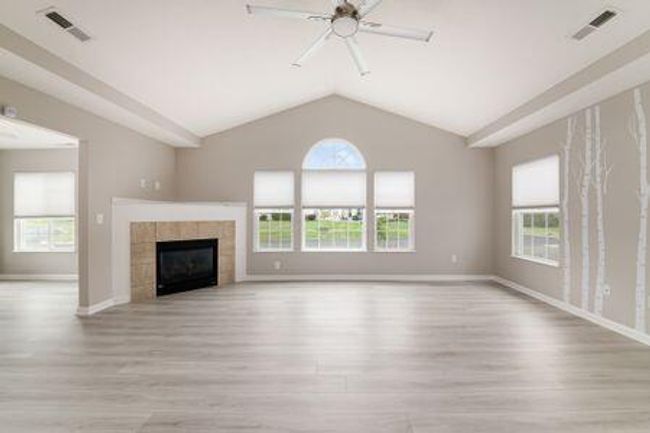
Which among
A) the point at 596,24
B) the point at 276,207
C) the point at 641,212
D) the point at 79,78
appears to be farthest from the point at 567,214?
the point at 79,78

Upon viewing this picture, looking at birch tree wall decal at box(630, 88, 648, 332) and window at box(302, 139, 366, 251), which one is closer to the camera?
birch tree wall decal at box(630, 88, 648, 332)

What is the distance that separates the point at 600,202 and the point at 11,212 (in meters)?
9.89

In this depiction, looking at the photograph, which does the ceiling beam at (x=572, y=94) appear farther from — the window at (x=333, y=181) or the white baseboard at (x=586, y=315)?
the white baseboard at (x=586, y=315)

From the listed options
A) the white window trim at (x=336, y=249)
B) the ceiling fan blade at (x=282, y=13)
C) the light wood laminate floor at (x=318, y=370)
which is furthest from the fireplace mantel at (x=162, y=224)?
the ceiling fan blade at (x=282, y=13)

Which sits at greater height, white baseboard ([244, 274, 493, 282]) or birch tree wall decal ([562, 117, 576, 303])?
birch tree wall decal ([562, 117, 576, 303])

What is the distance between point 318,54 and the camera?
5270 mm

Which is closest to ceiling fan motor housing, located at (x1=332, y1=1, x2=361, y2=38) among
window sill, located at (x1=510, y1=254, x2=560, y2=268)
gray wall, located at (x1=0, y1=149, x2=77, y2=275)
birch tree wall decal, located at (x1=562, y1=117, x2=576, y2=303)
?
birch tree wall decal, located at (x1=562, y1=117, x2=576, y2=303)

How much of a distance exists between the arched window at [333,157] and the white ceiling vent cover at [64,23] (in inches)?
173

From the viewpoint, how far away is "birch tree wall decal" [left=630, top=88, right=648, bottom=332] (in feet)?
12.8

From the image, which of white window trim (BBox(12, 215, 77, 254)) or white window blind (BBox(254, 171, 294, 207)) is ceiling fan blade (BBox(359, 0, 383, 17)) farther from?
white window trim (BBox(12, 215, 77, 254))

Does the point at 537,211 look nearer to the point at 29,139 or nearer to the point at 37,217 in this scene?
the point at 29,139

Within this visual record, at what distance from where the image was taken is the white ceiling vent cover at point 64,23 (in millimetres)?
3143

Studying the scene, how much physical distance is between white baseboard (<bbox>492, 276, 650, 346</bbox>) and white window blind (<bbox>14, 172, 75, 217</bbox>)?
8.42 meters

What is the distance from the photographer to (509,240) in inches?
271
